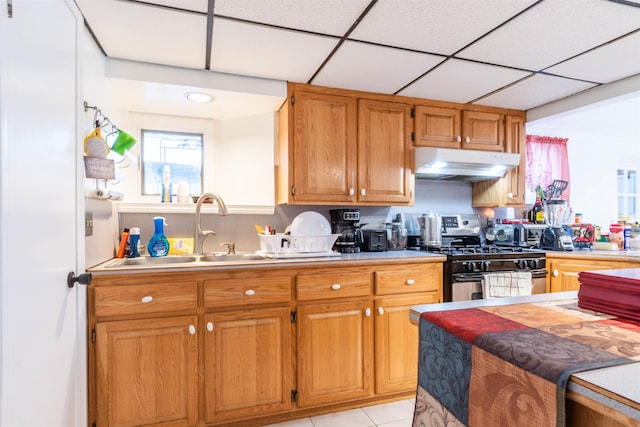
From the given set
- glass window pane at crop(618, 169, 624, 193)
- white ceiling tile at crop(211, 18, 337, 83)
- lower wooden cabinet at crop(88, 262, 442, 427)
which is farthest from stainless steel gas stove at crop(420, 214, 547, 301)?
glass window pane at crop(618, 169, 624, 193)

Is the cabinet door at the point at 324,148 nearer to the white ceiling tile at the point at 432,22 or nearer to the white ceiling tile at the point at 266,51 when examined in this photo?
the white ceiling tile at the point at 266,51

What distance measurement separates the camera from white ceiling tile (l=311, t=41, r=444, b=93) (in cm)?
197

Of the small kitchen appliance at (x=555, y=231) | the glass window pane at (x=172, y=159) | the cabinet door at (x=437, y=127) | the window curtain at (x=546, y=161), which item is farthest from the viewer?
the window curtain at (x=546, y=161)

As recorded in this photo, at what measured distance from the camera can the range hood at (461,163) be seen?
2.58 meters

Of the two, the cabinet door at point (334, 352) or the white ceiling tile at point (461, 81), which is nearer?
the cabinet door at point (334, 352)

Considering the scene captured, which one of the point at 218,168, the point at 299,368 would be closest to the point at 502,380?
the point at 299,368

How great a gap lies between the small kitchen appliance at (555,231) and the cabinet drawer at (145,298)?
2.81 metres

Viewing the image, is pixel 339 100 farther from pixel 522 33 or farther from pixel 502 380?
pixel 502 380

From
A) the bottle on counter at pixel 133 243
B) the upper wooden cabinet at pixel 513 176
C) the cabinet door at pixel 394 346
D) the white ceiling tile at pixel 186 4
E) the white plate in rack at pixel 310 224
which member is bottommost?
the cabinet door at pixel 394 346

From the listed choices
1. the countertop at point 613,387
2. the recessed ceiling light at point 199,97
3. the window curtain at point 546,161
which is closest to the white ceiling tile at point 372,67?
the recessed ceiling light at point 199,97

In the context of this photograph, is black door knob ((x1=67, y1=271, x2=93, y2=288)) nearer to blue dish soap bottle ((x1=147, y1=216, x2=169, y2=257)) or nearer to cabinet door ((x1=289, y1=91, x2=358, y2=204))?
blue dish soap bottle ((x1=147, y1=216, x2=169, y2=257))

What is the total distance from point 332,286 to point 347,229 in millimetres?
658

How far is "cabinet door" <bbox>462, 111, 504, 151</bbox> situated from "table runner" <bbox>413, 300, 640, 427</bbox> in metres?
2.11

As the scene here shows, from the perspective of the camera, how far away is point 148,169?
254 cm
